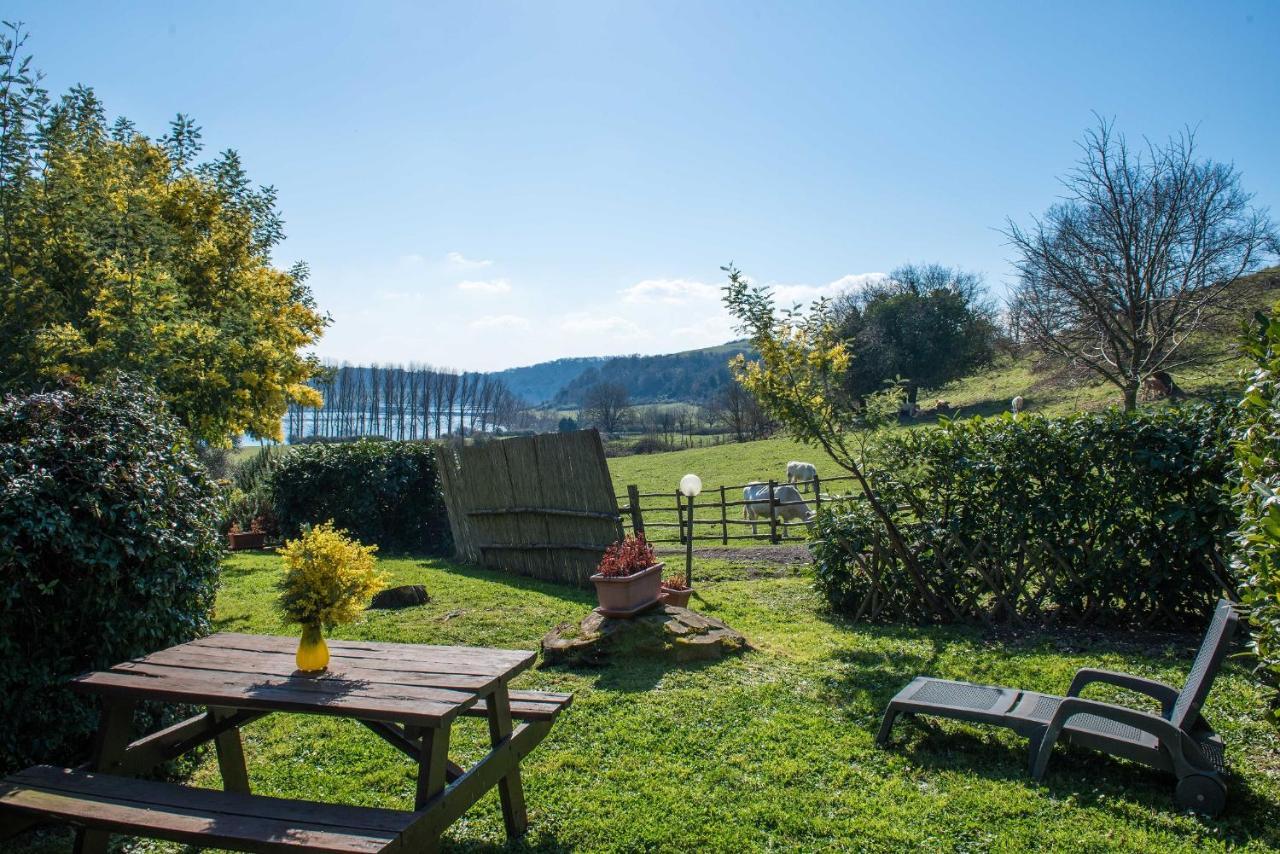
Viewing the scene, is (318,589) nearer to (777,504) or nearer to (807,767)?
(807,767)

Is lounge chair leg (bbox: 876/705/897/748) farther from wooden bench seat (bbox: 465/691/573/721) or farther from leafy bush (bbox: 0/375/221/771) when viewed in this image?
leafy bush (bbox: 0/375/221/771)

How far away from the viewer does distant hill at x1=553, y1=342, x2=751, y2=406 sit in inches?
5349

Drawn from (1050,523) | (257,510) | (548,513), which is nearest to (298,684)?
(1050,523)

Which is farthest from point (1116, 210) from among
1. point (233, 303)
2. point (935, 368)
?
point (935, 368)

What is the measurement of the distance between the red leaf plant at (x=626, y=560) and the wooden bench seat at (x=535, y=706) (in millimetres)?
2517

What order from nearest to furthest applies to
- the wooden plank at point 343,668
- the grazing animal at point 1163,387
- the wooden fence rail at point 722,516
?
the wooden plank at point 343,668 → the wooden fence rail at point 722,516 → the grazing animal at point 1163,387

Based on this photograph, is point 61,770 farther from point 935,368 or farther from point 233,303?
point 935,368

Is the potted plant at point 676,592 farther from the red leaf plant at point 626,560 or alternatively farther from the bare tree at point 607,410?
the bare tree at point 607,410

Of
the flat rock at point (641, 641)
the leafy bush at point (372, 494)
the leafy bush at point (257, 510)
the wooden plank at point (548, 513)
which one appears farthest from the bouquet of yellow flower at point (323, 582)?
the leafy bush at point (257, 510)

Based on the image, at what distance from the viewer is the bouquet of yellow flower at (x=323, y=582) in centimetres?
334

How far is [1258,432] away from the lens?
160 inches

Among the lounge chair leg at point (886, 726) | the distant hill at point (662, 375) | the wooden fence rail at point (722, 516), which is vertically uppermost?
the distant hill at point (662, 375)

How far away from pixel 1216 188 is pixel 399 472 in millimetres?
18128

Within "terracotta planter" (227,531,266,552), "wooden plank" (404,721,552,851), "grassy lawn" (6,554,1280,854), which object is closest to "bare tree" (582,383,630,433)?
"terracotta planter" (227,531,266,552)
